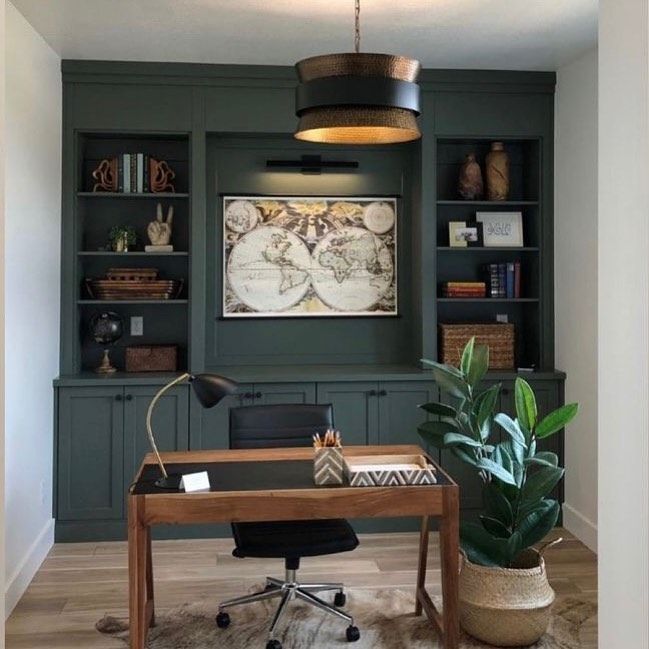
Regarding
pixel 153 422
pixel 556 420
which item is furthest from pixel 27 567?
pixel 556 420

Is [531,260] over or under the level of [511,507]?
over

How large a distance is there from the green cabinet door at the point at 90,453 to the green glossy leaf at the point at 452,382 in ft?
6.77

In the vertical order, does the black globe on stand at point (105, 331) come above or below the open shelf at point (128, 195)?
below

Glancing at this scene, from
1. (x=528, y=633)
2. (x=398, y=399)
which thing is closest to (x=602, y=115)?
(x=528, y=633)

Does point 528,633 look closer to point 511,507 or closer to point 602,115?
point 511,507

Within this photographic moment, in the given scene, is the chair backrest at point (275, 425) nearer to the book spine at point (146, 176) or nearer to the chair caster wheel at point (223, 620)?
the chair caster wheel at point (223, 620)

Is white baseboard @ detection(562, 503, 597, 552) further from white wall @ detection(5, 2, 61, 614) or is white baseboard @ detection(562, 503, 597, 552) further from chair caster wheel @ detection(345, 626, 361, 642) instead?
white wall @ detection(5, 2, 61, 614)

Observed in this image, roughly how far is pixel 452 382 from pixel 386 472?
0.64 m

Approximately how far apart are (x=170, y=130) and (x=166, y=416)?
1696mm

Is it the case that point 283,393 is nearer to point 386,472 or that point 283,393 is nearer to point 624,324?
point 386,472

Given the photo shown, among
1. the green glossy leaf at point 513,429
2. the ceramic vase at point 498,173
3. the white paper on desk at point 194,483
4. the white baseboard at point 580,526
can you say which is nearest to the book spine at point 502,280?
the ceramic vase at point 498,173

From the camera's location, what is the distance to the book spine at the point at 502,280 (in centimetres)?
512

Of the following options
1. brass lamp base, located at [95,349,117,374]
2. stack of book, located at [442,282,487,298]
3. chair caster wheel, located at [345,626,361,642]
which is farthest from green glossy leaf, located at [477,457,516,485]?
brass lamp base, located at [95,349,117,374]

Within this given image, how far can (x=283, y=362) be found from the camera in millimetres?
5246
